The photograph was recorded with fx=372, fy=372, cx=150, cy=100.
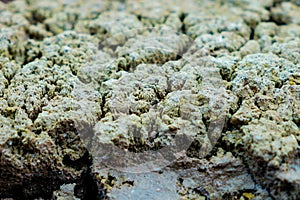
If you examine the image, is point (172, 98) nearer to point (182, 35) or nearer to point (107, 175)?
point (107, 175)

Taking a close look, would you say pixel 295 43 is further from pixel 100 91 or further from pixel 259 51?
pixel 100 91

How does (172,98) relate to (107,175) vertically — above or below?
above

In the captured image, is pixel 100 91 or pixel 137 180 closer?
pixel 137 180

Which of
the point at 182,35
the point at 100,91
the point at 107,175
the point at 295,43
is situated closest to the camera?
the point at 107,175

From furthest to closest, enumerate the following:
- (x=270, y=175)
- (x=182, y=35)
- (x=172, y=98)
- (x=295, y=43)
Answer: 1. (x=182, y=35)
2. (x=295, y=43)
3. (x=172, y=98)
4. (x=270, y=175)

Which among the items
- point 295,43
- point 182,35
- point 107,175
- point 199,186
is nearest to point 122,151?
point 107,175

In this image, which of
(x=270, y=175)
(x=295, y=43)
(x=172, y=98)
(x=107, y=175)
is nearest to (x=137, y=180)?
(x=107, y=175)
